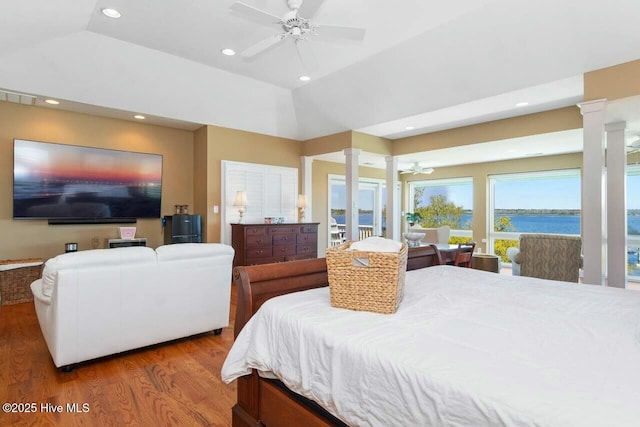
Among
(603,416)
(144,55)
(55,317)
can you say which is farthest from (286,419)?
(144,55)

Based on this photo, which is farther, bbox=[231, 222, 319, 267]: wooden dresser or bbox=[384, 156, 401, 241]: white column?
bbox=[384, 156, 401, 241]: white column

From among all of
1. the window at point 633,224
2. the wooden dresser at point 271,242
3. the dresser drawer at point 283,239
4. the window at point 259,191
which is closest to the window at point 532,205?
the window at point 633,224

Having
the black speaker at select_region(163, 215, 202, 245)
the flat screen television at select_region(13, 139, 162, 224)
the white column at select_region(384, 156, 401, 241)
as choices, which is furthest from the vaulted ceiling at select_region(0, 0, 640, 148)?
the black speaker at select_region(163, 215, 202, 245)

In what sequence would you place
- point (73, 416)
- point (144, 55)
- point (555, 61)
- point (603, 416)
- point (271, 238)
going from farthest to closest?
1. point (271, 238)
2. point (144, 55)
3. point (555, 61)
4. point (73, 416)
5. point (603, 416)

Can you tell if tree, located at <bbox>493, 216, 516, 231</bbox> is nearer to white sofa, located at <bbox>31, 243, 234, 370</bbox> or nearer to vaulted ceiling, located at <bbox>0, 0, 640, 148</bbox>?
vaulted ceiling, located at <bbox>0, 0, 640, 148</bbox>

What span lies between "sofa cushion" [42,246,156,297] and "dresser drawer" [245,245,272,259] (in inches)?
112

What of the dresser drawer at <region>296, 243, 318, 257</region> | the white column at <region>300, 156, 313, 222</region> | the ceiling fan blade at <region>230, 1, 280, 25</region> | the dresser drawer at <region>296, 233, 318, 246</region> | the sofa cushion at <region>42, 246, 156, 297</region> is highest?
the ceiling fan blade at <region>230, 1, 280, 25</region>

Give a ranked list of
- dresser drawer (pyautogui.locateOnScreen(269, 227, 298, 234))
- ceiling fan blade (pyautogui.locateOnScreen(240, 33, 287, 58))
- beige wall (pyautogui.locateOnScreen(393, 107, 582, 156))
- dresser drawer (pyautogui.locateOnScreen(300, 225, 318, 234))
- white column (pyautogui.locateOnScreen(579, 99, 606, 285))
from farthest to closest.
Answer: dresser drawer (pyautogui.locateOnScreen(300, 225, 318, 234)) < dresser drawer (pyautogui.locateOnScreen(269, 227, 298, 234)) < beige wall (pyautogui.locateOnScreen(393, 107, 582, 156)) < white column (pyautogui.locateOnScreen(579, 99, 606, 285)) < ceiling fan blade (pyautogui.locateOnScreen(240, 33, 287, 58))

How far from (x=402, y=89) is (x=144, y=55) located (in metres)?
3.46

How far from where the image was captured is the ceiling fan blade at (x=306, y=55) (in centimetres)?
405

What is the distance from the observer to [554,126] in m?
4.92

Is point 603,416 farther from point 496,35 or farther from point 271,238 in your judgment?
point 271,238

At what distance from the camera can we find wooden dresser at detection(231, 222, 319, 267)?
560 centimetres

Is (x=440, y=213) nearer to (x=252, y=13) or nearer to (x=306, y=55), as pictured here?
(x=306, y=55)
